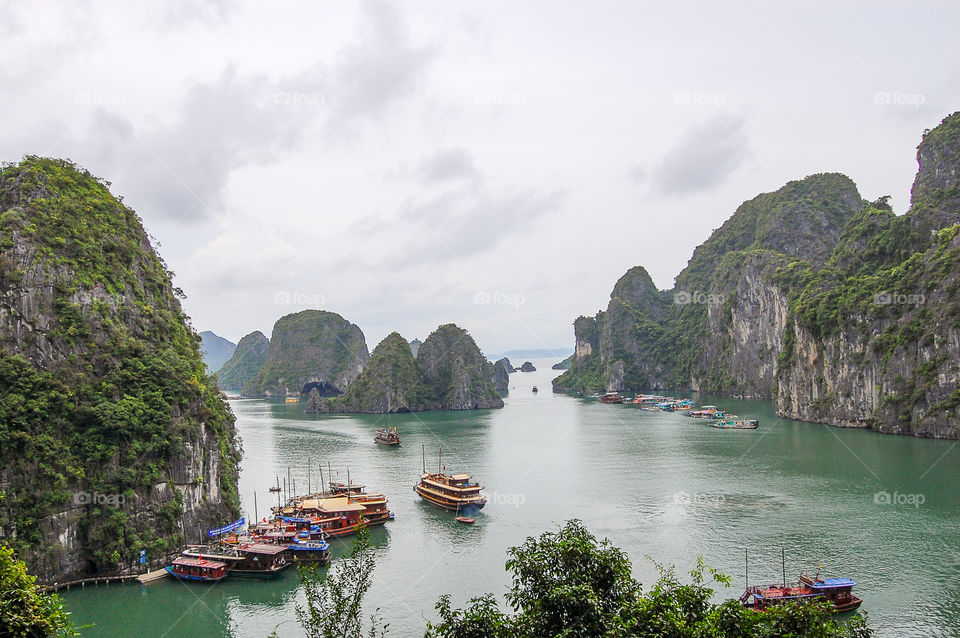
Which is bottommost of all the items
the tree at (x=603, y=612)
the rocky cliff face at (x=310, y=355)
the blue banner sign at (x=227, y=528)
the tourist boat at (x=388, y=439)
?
the blue banner sign at (x=227, y=528)

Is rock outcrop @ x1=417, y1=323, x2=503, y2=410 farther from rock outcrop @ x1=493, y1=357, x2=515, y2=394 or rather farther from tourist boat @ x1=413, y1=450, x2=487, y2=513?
tourist boat @ x1=413, y1=450, x2=487, y2=513

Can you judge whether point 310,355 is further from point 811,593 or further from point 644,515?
point 811,593

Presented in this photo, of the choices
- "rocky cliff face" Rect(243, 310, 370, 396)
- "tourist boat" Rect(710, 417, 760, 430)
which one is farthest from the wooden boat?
"rocky cliff face" Rect(243, 310, 370, 396)

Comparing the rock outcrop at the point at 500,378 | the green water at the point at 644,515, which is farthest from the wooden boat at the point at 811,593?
the rock outcrop at the point at 500,378

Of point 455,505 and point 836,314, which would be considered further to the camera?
point 836,314

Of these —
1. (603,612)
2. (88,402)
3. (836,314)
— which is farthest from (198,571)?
(836,314)

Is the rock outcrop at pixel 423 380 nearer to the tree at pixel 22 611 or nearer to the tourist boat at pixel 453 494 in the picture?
the tourist boat at pixel 453 494
